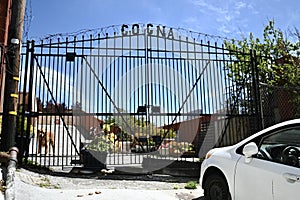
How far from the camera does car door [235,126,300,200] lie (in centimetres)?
301

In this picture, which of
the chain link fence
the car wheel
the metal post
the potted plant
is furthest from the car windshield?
the potted plant

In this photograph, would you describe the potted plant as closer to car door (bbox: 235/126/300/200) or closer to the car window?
car door (bbox: 235/126/300/200)

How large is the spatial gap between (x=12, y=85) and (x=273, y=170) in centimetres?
544

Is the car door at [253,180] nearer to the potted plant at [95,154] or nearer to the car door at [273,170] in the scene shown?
the car door at [273,170]

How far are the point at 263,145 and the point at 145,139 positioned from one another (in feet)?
14.0

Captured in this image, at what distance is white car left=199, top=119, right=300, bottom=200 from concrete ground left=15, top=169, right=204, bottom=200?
134 cm

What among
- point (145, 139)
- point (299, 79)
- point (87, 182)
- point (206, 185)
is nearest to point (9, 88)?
point (87, 182)

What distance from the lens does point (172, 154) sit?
827 cm

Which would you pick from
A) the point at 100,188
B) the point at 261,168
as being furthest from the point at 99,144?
the point at 261,168

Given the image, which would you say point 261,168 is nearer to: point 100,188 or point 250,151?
point 250,151

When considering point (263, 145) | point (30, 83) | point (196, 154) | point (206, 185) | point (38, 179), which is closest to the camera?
point (263, 145)

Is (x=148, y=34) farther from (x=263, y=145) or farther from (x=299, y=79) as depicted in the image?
(x=299, y=79)

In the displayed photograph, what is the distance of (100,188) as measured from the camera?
5.70 m

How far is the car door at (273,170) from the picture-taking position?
3009 mm
